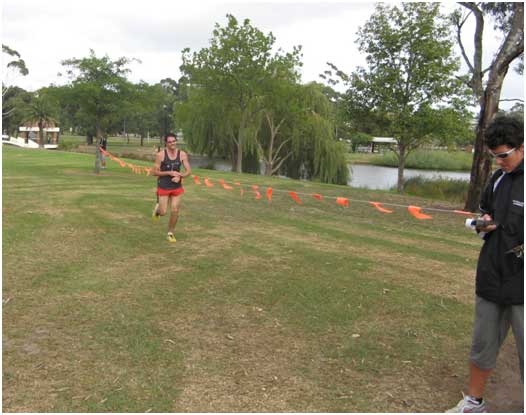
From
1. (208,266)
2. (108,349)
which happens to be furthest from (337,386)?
(208,266)

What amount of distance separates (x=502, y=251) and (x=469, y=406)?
103 centimetres

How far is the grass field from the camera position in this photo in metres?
3.16

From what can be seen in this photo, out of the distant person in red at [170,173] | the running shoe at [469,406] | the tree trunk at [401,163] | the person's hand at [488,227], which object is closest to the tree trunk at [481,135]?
the distant person in red at [170,173]

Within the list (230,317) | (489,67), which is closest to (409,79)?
(489,67)

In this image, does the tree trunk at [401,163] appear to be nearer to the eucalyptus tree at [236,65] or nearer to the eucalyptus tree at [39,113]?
the eucalyptus tree at [236,65]

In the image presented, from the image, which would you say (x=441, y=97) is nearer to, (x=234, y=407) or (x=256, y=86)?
(x=256, y=86)

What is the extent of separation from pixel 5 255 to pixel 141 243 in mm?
1816

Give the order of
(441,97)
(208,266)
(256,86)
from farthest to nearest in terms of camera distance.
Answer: (256,86), (441,97), (208,266)

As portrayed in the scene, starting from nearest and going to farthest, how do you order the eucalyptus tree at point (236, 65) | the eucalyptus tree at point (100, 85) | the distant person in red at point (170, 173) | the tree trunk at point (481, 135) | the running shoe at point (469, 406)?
the running shoe at point (469, 406) → the distant person in red at point (170, 173) → the tree trunk at point (481, 135) → the eucalyptus tree at point (100, 85) → the eucalyptus tree at point (236, 65)

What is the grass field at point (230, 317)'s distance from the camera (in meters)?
3.16

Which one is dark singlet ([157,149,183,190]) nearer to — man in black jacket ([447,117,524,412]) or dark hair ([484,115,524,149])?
man in black jacket ([447,117,524,412])

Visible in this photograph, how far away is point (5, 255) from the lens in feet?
20.1

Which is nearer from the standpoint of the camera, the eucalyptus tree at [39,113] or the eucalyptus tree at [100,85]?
the eucalyptus tree at [100,85]

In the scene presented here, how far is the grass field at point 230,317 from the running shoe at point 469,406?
0.14 metres
